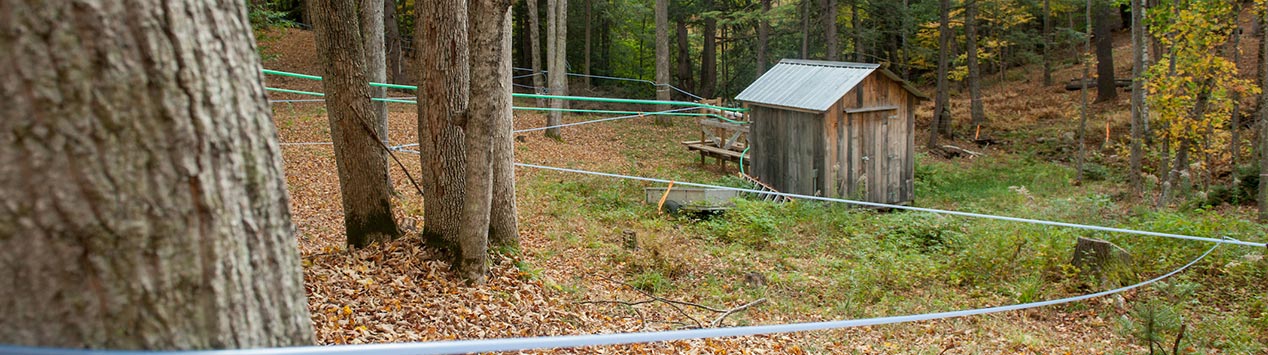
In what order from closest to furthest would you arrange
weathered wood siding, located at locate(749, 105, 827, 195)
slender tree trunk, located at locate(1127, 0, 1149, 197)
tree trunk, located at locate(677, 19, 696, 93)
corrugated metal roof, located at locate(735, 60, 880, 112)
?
corrugated metal roof, located at locate(735, 60, 880, 112) → weathered wood siding, located at locate(749, 105, 827, 195) → slender tree trunk, located at locate(1127, 0, 1149, 197) → tree trunk, located at locate(677, 19, 696, 93)

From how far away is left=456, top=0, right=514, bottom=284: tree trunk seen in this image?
5820 mm

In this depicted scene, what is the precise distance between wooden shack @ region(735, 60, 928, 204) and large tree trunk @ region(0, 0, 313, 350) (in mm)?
12137

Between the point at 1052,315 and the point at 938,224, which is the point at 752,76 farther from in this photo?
the point at 1052,315

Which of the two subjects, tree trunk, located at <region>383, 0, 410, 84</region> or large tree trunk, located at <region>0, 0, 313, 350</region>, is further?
tree trunk, located at <region>383, 0, 410, 84</region>

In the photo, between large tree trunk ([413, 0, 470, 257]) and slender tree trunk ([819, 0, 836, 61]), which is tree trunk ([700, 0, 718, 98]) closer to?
slender tree trunk ([819, 0, 836, 61])

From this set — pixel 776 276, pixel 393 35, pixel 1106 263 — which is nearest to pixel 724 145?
pixel 776 276

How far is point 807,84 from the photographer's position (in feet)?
48.3

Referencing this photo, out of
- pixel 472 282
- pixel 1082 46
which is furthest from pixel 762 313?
pixel 1082 46

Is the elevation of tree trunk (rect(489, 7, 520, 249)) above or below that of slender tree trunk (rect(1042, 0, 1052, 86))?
below

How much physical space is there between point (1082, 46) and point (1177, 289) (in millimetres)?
29162

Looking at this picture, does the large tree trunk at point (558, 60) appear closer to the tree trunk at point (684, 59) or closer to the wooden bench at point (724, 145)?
the wooden bench at point (724, 145)

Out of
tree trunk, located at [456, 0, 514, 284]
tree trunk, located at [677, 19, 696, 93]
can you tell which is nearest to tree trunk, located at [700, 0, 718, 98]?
tree trunk, located at [677, 19, 696, 93]

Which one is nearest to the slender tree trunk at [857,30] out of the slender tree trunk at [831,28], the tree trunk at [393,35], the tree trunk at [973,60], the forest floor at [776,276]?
the slender tree trunk at [831,28]

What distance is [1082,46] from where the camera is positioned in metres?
33.0
